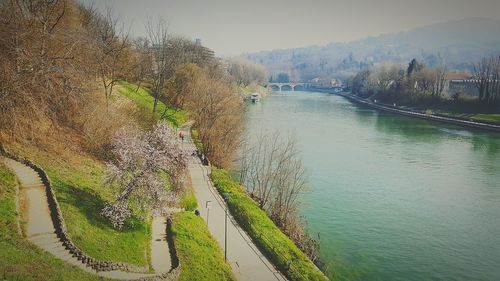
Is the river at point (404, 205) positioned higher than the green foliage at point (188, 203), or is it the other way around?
the green foliage at point (188, 203)

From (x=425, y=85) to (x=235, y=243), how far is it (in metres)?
101

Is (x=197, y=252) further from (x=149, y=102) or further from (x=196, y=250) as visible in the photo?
(x=149, y=102)

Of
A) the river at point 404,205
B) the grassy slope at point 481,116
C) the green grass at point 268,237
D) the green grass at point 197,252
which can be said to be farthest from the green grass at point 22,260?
the grassy slope at point 481,116

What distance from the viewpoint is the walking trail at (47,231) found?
1611 centimetres

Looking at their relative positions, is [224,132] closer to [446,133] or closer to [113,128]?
[113,128]

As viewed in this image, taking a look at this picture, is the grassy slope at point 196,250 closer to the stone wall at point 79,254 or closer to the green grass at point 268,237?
the stone wall at point 79,254

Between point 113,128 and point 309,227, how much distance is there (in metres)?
16.7

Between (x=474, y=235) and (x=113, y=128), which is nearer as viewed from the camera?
(x=474, y=235)

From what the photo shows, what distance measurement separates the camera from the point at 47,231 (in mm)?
17188

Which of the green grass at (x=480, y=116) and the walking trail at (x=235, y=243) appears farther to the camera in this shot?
the green grass at (x=480, y=116)

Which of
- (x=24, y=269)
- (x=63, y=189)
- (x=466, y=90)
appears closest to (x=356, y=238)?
(x=63, y=189)

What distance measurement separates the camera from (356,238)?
29.1m

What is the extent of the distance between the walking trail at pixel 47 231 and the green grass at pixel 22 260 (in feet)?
1.85

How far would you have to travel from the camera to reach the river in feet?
85.3
